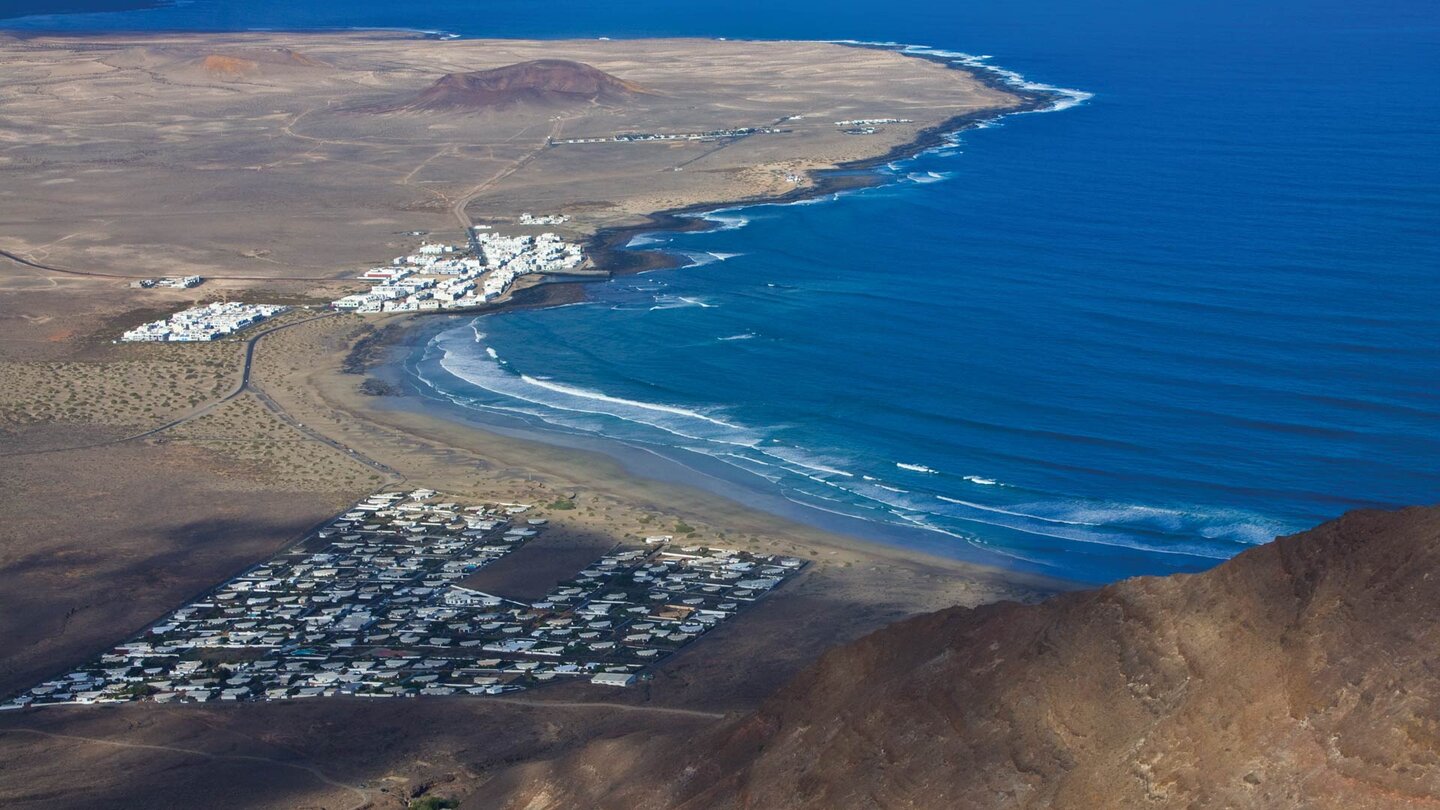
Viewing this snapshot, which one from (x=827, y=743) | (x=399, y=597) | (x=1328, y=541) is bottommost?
(x=399, y=597)

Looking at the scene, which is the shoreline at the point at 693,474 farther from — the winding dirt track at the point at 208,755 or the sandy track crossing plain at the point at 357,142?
the sandy track crossing plain at the point at 357,142

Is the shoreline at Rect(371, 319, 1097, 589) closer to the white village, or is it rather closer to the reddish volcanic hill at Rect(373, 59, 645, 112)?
the white village

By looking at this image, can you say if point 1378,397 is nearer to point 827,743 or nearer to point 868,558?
point 868,558

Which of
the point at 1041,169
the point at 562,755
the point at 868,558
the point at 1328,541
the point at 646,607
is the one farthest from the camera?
the point at 1041,169

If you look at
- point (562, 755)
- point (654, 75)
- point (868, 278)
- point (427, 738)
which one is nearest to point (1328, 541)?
point (562, 755)

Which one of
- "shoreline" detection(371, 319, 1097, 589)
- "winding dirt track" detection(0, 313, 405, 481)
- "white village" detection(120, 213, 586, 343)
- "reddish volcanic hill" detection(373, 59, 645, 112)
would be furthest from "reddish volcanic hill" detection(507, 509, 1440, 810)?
"reddish volcanic hill" detection(373, 59, 645, 112)

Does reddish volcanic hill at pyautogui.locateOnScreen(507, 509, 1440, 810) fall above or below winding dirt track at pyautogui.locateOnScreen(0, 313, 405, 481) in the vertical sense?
above

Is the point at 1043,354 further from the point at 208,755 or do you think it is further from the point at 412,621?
the point at 208,755
